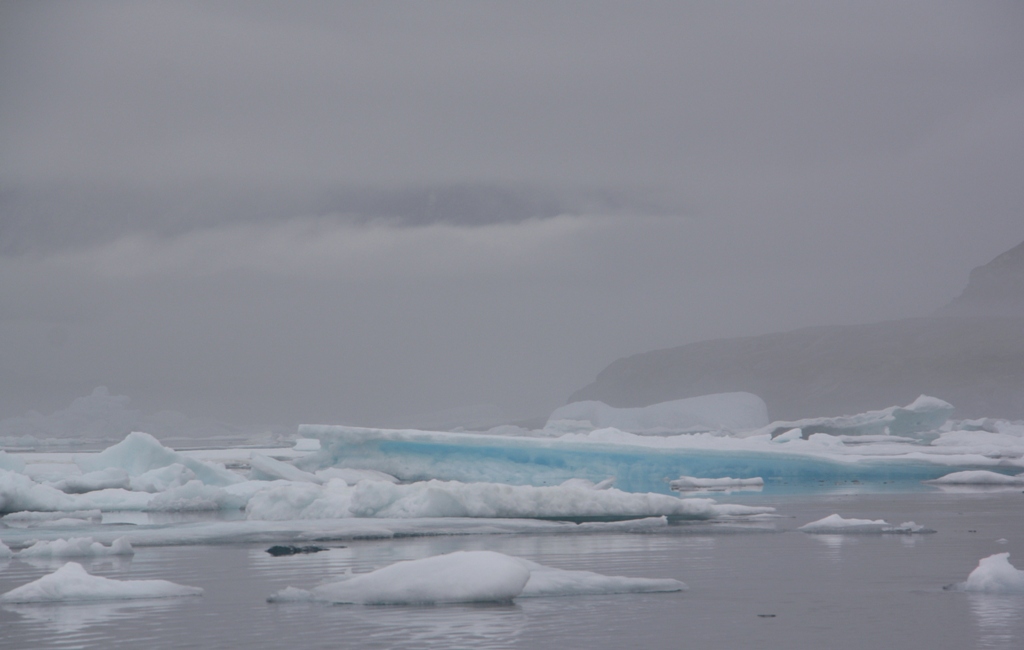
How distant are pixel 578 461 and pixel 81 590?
1521 centimetres

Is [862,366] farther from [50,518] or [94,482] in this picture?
[50,518]

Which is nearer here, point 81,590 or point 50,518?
point 81,590

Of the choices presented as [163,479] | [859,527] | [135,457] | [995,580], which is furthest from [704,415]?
[995,580]

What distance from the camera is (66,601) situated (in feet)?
25.2

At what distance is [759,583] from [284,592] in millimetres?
3288

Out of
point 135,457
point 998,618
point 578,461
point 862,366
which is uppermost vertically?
point 862,366

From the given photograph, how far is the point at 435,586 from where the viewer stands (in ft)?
23.7

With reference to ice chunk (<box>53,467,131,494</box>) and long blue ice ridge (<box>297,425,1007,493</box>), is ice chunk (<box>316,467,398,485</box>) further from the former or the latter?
ice chunk (<box>53,467,131,494</box>)

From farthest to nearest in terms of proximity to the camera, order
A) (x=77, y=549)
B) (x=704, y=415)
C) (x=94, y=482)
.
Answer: (x=704, y=415), (x=94, y=482), (x=77, y=549)

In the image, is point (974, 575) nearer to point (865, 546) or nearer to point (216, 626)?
point (865, 546)

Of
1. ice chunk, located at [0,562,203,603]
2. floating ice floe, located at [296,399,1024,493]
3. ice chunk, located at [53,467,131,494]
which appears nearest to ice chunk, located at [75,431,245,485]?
ice chunk, located at [53,467,131,494]

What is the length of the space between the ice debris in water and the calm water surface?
0.51 feet

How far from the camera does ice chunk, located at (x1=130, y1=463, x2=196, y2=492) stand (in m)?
19.0

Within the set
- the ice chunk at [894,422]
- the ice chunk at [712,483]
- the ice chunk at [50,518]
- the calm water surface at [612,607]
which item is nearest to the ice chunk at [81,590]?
the calm water surface at [612,607]
